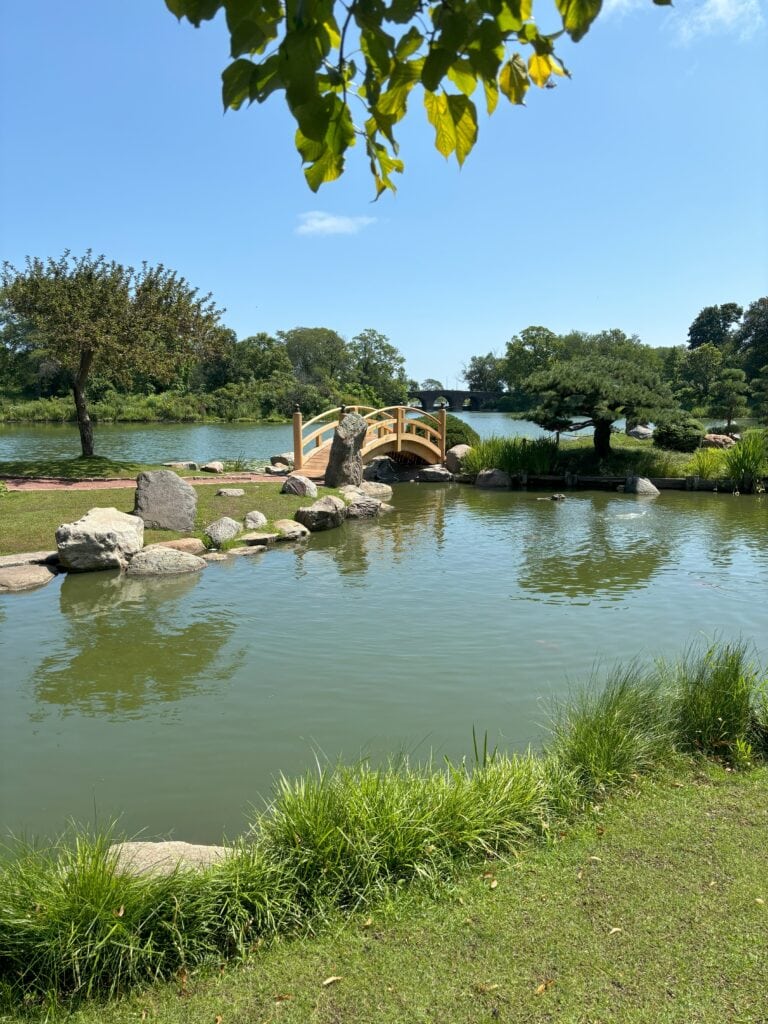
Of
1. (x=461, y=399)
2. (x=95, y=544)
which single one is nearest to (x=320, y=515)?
(x=95, y=544)

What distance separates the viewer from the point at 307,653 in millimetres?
7086

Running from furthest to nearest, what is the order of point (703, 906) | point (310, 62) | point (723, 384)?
point (723, 384) → point (703, 906) → point (310, 62)

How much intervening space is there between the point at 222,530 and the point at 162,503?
1.20 meters

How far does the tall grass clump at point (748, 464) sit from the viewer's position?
18797 mm

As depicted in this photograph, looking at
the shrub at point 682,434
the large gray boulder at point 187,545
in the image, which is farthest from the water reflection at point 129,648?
the shrub at point 682,434

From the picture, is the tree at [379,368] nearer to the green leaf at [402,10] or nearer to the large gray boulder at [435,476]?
the large gray boulder at [435,476]

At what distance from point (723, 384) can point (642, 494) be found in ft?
49.2

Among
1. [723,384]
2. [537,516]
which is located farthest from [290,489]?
[723,384]

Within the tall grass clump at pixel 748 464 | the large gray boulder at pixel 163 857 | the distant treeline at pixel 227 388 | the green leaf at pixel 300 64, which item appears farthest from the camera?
the distant treeline at pixel 227 388

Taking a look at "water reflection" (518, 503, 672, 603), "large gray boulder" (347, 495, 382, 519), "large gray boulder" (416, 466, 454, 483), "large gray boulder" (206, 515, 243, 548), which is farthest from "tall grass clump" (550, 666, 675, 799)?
"large gray boulder" (416, 466, 454, 483)

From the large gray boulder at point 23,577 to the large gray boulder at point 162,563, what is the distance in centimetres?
110

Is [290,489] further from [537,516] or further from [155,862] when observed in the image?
[155,862]

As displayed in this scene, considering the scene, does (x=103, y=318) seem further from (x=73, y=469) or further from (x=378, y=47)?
(x=378, y=47)

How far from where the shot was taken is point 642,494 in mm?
19156
